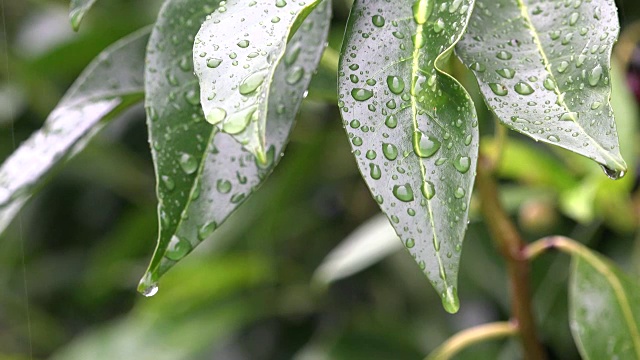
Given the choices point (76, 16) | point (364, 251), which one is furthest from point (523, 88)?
point (364, 251)

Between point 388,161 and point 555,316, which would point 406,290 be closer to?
point 555,316

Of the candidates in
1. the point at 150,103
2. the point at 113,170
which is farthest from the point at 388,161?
the point at 113,170

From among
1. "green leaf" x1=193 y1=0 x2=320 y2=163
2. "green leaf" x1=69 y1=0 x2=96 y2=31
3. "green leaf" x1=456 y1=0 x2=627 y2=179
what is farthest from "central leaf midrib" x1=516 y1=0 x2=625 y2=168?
"green leaf" x1=69 y1=0 x2=96 y2=31

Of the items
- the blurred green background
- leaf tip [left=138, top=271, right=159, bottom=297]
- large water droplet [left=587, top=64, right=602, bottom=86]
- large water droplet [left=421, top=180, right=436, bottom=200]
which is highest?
large water droplet [left=587, top=64, right=602, bottom=86]

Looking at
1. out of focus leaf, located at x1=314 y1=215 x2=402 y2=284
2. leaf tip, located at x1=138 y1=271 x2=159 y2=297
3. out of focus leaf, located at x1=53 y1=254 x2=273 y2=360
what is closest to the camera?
leaf tip, located at x1=138 y1=271 x2=159 y2=297

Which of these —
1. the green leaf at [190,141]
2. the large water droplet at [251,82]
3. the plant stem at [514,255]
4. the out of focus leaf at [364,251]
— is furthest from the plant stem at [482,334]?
the large water droplet at [251,82]

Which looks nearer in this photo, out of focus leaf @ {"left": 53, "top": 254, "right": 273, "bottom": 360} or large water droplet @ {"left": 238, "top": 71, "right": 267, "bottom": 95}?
large water droplet @ {"left": 238, "top": 71, "right": 267, "bottom": 95}

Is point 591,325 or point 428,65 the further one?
point 591,325

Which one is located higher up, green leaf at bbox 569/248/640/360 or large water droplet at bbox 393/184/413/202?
large water droplet at bbox 393/184/413/202

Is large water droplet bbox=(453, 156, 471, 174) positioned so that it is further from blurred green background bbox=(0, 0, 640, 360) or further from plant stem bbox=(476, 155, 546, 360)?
blurred green background bbox=(0, 0, 640, 360)
